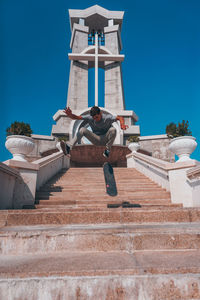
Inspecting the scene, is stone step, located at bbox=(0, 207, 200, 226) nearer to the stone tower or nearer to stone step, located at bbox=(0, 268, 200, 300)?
A: stone step, located at bbox=(0, 268, 200, 300)

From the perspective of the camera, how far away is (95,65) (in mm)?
25797

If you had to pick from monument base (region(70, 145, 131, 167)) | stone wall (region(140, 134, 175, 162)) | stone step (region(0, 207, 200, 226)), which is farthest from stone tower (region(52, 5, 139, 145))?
stone step (region(0, 207, 200, 226))

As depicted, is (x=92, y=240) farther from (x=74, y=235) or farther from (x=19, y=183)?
(x=19, y=183)

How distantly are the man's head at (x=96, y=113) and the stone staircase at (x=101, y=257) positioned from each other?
6.54 feet

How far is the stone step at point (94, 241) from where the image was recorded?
83.0 inches

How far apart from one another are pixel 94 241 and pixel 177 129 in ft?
65.1

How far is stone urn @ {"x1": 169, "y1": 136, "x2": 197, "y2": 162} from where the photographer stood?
502cm

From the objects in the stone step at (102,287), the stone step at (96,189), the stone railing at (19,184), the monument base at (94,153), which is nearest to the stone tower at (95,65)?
the monument base at (94,153)

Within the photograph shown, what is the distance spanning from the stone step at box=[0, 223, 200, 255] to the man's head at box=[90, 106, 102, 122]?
8.28ft

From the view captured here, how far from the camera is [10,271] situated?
58.4 inches

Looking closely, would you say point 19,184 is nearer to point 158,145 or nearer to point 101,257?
point 101,257

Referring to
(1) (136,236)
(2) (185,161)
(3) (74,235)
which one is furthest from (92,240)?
(2) (185,161)

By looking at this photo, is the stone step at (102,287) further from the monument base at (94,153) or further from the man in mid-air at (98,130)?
the monument base at (94,153)

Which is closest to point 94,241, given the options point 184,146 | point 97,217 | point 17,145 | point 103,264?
point 103,264
